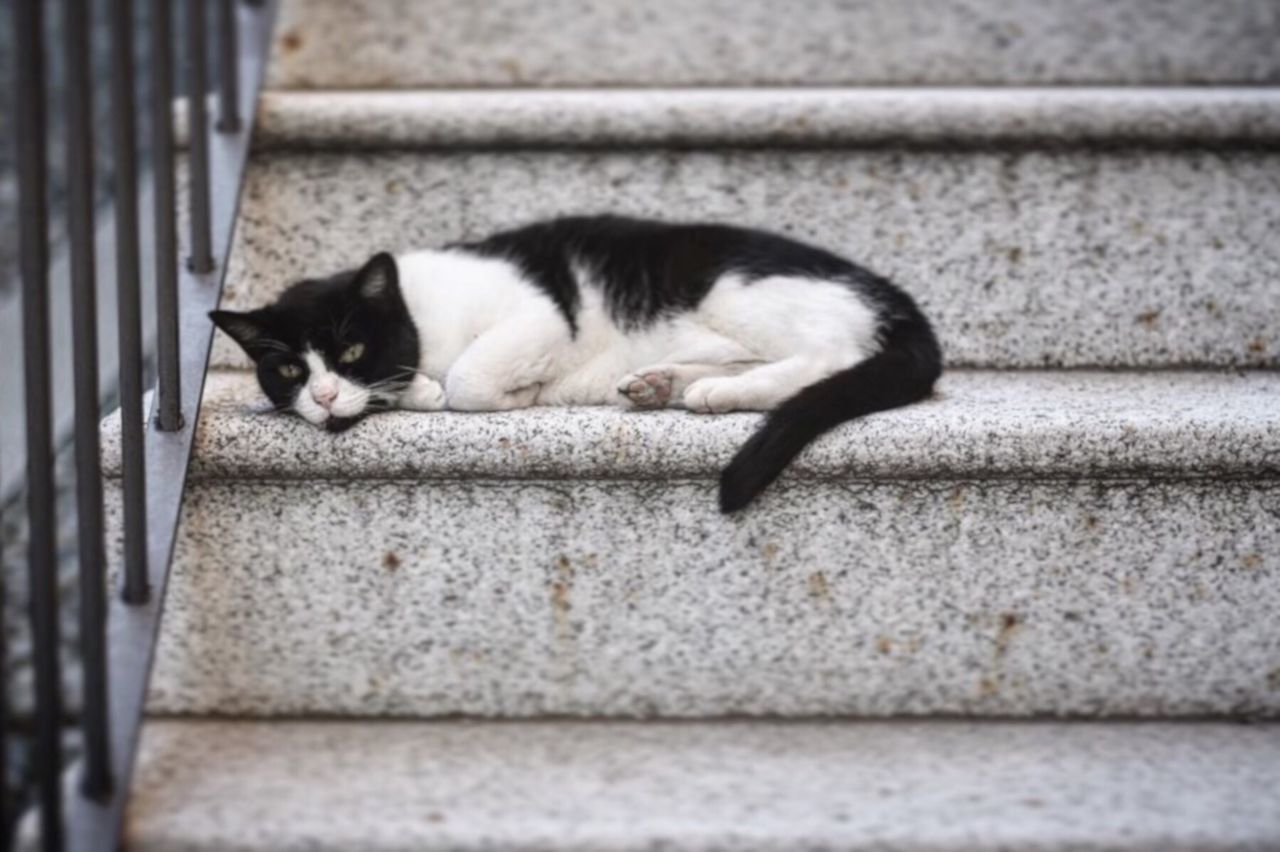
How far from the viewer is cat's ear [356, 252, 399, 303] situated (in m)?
1.31

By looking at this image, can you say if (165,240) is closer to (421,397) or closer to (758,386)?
(421,397)

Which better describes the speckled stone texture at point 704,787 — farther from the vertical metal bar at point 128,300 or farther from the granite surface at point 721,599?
the vertical metal bar at point 128,300

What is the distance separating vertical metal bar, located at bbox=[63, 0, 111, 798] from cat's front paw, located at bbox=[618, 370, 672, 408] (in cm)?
51

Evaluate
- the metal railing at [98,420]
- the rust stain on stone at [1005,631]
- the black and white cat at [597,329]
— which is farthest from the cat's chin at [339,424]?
the rust stain on stone at [1005,631]

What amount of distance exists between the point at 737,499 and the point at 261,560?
16.8 inches

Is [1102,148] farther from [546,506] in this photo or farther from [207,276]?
[207,276]

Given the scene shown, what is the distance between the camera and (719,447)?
42.8 inches

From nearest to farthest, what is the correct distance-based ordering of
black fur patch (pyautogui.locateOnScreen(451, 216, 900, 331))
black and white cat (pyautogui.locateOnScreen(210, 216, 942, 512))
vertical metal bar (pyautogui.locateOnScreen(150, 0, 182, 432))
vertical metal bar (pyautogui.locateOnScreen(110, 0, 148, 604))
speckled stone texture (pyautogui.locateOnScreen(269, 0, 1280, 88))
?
1. vertical metal bar (pyautogui.locateOnScreen(110, 0, 148, 604))
2. vertical metal bar (pyautogui.locateOnScreen(150, 0, 182, 432))
3. black and white cat (pyautogui.locateOnScreen(210, 216, 942, 512))
4. black fur patch (pyautogui.locateOnScreen(451, 216, 900, 331))
5. speckled stone texture (pyautogui.locateOnScreen(269, 0, 1280, 88))

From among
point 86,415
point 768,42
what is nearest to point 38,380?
point 86,415

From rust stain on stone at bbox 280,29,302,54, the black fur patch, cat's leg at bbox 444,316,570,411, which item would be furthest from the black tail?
rust stain on stone at bbox 280,29,302,54

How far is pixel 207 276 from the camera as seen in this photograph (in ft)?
4.39

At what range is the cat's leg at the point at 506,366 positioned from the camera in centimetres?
129

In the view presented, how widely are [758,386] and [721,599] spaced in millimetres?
222

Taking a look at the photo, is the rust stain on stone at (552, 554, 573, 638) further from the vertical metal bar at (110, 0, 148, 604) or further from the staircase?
the vertical metal bar at (110, 0, 148, 604)
